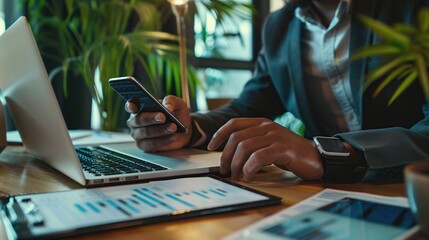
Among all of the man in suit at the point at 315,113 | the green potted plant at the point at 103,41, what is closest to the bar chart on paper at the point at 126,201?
the man in suit at the point at 315,113

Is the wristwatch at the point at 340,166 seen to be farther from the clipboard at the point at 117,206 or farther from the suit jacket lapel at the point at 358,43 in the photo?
the suit jacket lapel at the point at 358,43

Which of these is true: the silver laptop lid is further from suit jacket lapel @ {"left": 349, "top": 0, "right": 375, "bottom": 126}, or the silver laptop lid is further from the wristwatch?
suit jacket lapel @ {"left": 349, "top": 0, "right": 375, "bottom": 126}

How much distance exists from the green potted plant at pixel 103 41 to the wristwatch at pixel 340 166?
1.11 metres

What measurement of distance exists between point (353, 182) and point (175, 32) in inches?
72.5

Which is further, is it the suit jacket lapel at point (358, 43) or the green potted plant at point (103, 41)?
the green potted plant at point (103, 41)

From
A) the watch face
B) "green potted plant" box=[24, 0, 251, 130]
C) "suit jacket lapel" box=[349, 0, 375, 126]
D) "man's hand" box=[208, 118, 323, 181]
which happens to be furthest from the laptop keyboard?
"green potted plant" box=[24, 0, 251, 130]

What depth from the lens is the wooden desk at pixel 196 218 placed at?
42 centimetres

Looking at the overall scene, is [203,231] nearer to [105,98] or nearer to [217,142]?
[217,142]

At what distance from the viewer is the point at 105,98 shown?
5.57 ft

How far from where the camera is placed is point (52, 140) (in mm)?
683

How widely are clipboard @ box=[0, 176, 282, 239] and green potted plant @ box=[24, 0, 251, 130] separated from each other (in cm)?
115

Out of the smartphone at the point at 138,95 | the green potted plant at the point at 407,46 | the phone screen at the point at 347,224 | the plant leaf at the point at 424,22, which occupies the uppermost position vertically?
the plant leaf at the point at 424,22

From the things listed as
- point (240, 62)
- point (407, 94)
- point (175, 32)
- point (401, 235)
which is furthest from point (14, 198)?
point (240, 62)

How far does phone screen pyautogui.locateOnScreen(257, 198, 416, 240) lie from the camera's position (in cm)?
39
